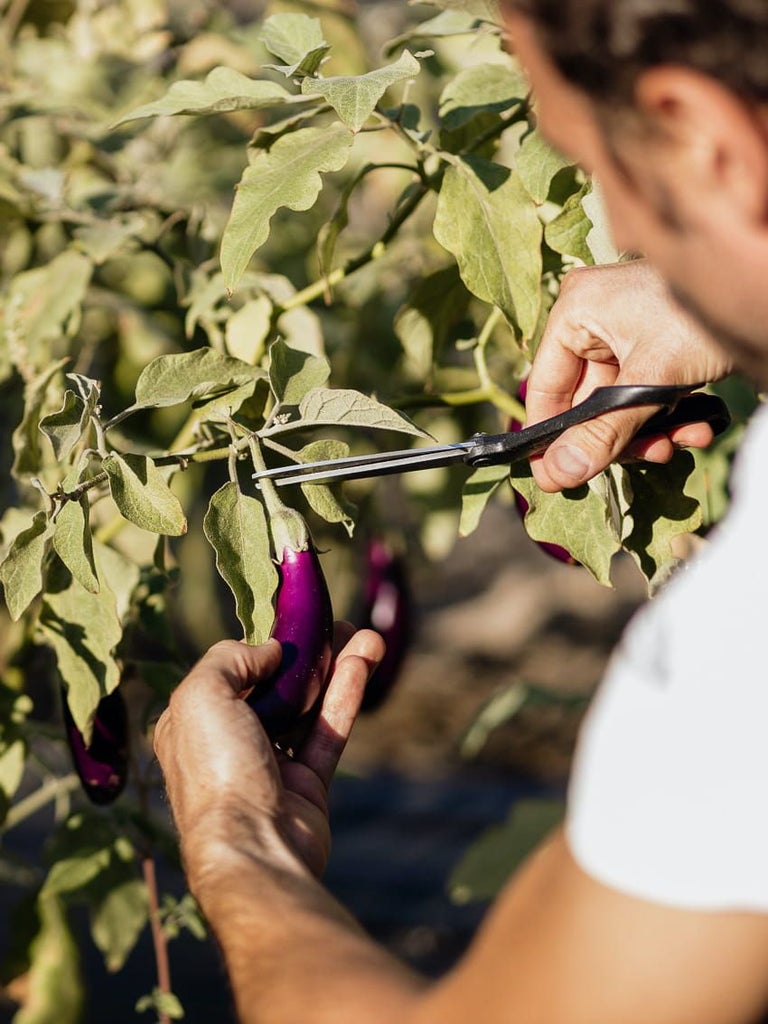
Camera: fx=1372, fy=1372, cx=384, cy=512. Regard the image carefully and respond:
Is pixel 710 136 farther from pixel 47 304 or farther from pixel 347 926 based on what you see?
pixel 47 304

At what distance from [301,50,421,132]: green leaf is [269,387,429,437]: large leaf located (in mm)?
174

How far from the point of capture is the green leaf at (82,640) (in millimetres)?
1013

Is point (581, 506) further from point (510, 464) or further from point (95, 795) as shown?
point (95, 795)

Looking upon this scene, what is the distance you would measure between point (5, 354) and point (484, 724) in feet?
2.26

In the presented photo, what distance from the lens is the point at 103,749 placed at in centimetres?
110

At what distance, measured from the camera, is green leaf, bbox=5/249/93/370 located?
1.22 m

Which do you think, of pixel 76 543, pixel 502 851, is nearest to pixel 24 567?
pixel 76 543

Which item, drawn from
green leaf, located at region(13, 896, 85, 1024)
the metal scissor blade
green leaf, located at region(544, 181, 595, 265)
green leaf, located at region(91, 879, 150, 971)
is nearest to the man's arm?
the metal scissor blade

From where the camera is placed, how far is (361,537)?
6.07 feet

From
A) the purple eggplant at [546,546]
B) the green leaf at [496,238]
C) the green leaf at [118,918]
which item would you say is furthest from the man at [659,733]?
the green leaf at [118,918]

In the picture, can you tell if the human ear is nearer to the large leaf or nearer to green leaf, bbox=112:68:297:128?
the large leaf

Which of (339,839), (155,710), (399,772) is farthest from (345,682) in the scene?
(399,772)

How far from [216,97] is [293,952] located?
61cm

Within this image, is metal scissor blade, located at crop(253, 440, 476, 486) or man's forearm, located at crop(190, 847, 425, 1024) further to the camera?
metal scissor blade, located at crop(253, 440, 476, 486)
